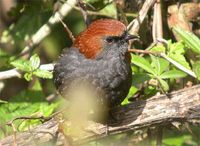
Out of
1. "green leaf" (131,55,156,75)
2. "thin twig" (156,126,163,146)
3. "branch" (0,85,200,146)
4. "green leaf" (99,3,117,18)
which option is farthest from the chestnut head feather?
"green leaf" (99,3,117,18)

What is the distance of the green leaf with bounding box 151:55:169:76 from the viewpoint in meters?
4.09

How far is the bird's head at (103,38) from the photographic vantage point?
13.0 feet

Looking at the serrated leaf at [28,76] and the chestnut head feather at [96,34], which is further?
the serrated leaf at [28,76]

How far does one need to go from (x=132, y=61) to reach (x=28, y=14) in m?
1.75

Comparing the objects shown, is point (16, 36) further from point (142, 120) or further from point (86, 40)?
point (142, 120)

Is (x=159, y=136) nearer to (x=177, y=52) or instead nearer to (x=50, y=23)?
(x=177, y=52)

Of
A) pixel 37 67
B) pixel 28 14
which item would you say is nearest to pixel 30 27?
pixel 28 14

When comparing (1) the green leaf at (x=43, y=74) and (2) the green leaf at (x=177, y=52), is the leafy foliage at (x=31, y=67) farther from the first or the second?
(2) the green leaf at (x=177, y=52)

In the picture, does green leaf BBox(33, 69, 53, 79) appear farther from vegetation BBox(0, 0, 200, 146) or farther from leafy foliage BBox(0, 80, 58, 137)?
leafy foliage BBox(0, 80, 58, 137)

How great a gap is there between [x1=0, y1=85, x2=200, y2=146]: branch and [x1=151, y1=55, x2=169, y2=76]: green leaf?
209mm

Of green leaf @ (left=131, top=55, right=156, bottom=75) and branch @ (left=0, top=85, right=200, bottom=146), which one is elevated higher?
green leaf @ (left=131, top=55, right=156, bottom=75)

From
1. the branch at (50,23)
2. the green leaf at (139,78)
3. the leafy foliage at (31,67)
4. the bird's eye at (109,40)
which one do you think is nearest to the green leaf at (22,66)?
the leafy foliage at (31,67)

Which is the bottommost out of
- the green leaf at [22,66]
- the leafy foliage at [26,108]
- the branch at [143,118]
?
the branch at [143,118]

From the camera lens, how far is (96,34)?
4027mm
